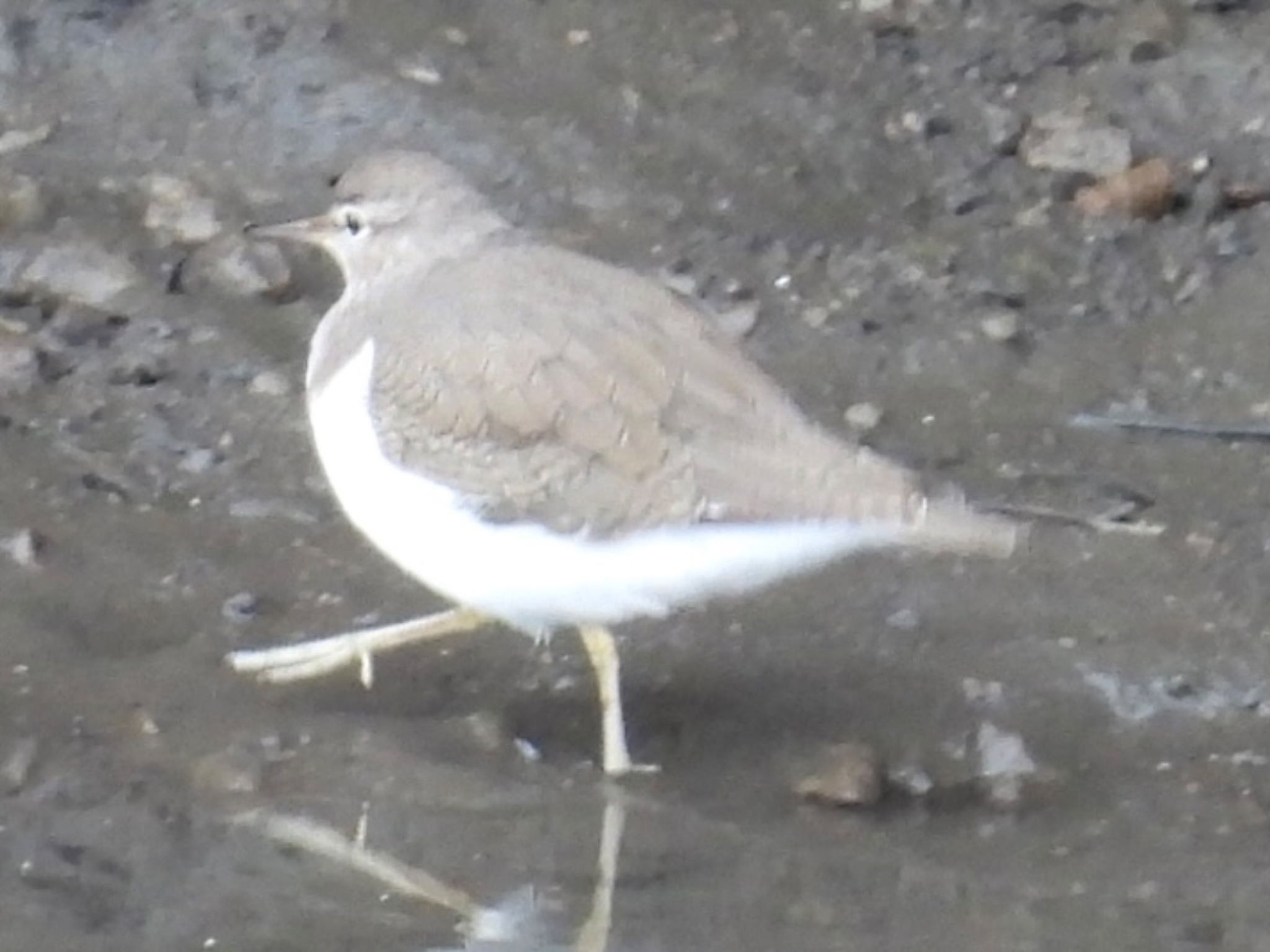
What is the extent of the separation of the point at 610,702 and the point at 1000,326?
6.83ft

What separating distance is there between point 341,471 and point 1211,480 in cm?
212

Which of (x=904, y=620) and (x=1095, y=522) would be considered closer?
(x=904, y=620)

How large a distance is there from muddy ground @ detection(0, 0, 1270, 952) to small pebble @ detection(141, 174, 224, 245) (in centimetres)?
1

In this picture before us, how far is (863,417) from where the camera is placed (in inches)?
248

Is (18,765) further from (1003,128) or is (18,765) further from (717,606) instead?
(1003,128)

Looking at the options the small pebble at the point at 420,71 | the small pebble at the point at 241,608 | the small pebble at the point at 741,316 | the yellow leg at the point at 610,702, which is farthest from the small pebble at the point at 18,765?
the small pebble at the point at 420,71

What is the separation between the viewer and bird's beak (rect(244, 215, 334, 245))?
18.1 feet

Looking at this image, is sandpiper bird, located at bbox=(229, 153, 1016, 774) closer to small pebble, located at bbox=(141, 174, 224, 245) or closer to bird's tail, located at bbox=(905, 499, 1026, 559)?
bird's tail, located at bbox=(905, 499, 1026, 559)

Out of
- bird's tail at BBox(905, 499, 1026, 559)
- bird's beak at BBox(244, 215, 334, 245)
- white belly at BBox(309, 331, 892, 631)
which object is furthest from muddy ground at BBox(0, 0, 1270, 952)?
bird's beak at BBox(244, 215, 334, 245)

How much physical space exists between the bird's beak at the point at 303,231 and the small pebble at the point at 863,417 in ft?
4.45

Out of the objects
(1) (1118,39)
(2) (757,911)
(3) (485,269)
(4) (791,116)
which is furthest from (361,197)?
(1) (1118,39)

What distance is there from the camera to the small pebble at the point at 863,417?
6262 millimetres

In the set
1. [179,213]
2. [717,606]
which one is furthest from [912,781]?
[179,213]

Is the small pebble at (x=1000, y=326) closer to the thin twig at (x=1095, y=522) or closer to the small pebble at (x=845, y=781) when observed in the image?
the thin twig at (x=1095, y=522)
